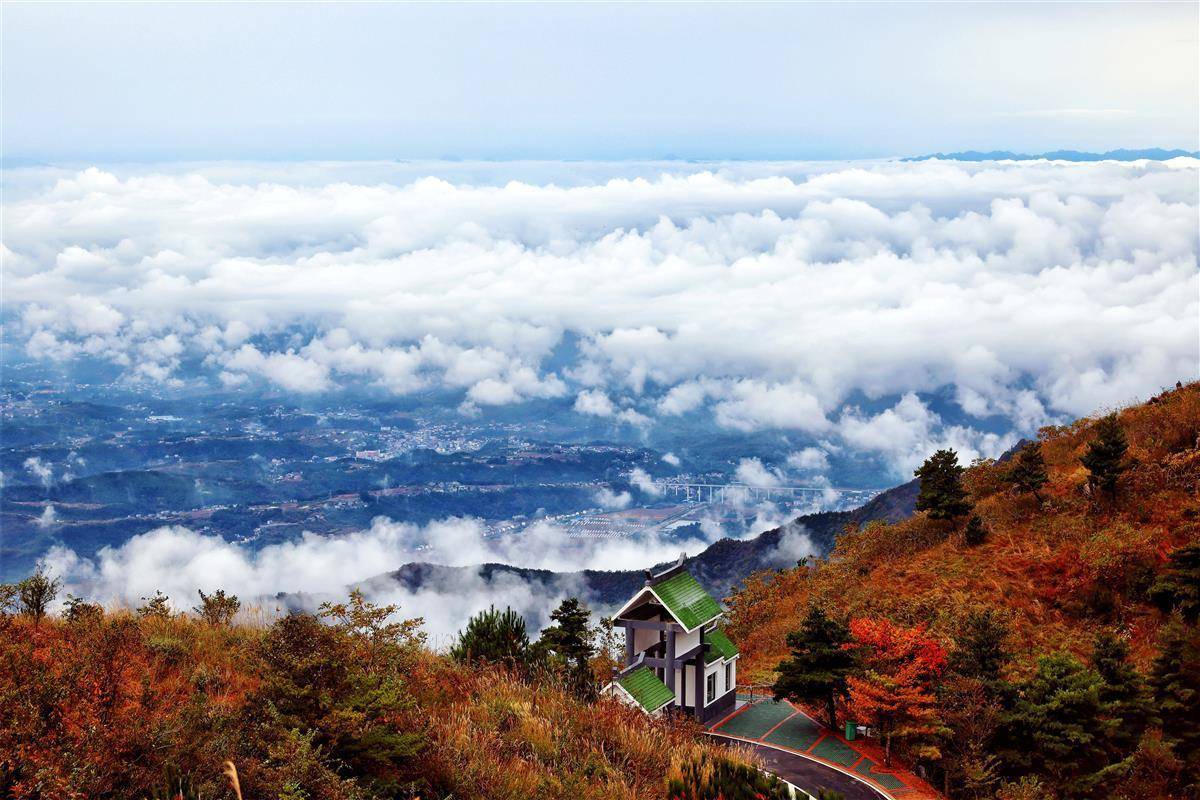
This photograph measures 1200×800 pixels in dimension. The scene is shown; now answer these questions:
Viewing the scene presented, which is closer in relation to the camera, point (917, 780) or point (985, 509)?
point (917, 780)

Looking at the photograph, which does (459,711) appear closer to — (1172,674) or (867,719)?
(867,719)

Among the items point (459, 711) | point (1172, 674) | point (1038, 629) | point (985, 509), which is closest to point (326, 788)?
point (459, 711)

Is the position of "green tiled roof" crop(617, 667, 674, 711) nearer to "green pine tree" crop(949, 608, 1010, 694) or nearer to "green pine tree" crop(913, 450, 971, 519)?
"green pine tree" crop(949, 608, 1010, 694)

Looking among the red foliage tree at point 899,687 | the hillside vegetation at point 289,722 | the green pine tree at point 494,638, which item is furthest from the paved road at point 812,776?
the hillside vegetation at point 289,722

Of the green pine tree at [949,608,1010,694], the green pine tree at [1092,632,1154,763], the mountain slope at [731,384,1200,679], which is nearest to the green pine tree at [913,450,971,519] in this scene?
the mountain slope at [731,384,1200,679]

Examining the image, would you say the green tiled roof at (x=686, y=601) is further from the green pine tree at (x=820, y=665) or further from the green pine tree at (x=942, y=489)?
the green pine tree at (x=942, y=489)

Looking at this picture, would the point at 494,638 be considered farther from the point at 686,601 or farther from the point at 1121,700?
the point at 1121,700
